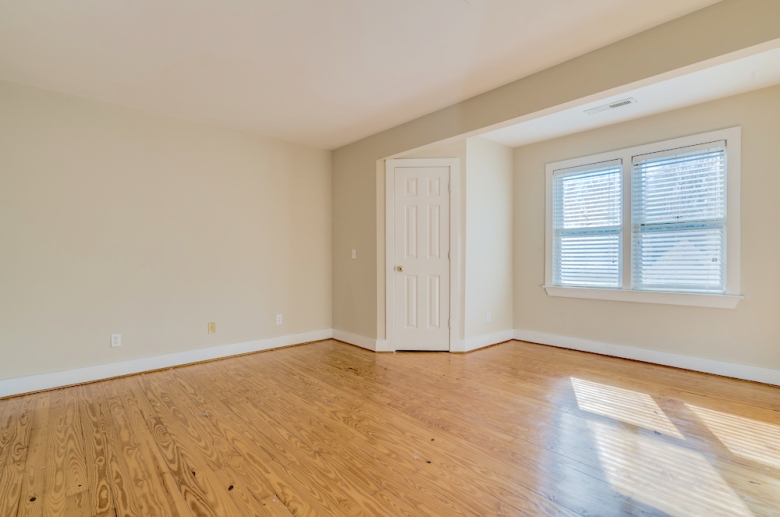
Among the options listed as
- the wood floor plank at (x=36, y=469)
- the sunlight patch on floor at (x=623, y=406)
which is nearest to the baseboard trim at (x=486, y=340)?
the sunlight patch on floor at (x=623, y=406)

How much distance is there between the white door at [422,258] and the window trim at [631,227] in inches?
55.5

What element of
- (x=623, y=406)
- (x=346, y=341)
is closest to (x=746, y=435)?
(x=623, y=406)

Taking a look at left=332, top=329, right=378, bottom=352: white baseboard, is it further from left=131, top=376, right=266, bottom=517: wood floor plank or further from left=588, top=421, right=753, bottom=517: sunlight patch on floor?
left=588, top=421, right=753, bottom=517: sunlight patch on floor

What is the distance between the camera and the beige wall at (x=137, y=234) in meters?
3.10

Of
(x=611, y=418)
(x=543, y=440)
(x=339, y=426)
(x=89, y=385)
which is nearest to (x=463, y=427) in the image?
(x=543, y=440)

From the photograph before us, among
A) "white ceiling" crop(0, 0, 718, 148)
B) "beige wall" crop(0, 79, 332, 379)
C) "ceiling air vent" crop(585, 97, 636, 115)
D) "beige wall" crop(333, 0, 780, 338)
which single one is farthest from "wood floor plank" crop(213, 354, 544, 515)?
"ceiling air vent" crop(585, 97, 636, 115)

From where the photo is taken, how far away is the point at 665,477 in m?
1.92

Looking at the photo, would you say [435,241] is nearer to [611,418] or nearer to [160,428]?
[611,418]

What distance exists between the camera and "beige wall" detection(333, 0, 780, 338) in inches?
82.4

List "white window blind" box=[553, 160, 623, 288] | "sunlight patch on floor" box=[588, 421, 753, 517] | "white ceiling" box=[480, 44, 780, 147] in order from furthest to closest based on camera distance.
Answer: "white window blind" box=[553, 160, 623, 288]
"white ceiling" box=[480, 44, 780, 147]
"sunlight patch on floor" box=[588, 421, 753, 517]

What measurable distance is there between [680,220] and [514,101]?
7.24 ft

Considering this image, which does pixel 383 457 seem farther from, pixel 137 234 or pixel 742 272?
pixel 742 272

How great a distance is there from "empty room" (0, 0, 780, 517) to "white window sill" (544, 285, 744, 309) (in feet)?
0.08

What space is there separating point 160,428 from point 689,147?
515 cm
